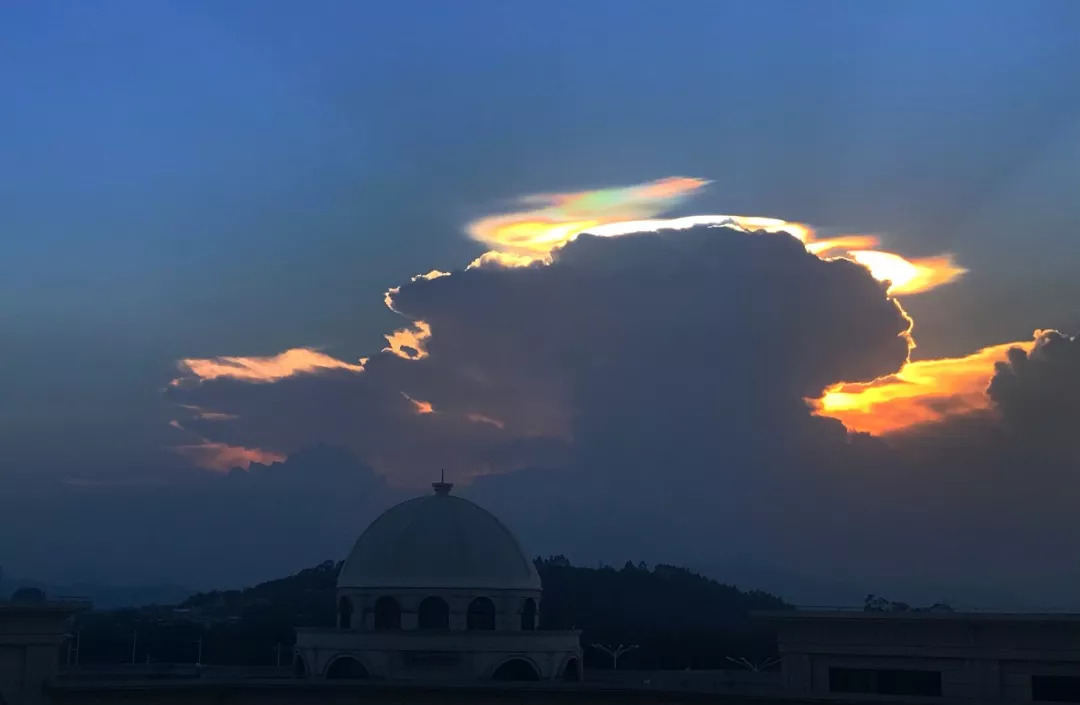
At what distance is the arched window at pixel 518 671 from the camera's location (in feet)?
184

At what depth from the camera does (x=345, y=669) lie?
5681 centimetres

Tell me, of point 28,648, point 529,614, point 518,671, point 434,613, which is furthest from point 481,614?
point 28,648

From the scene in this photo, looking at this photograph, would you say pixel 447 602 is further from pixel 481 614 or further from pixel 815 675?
pixel 815 675

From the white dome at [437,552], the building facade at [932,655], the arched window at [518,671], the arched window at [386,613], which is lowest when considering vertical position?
the arched window at [518,671]

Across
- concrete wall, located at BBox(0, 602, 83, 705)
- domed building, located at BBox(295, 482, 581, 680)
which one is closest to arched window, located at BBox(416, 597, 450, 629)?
domed building, located at BBox(295, 482, 581, 680)

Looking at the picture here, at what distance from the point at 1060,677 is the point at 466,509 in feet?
95.2

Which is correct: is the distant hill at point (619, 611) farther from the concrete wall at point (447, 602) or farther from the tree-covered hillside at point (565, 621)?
the concrete wall at point (447, 602)

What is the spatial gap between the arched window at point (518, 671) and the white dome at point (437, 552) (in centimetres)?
363

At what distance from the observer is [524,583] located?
59625 mm

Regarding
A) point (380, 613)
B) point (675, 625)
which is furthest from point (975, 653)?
point (675, 625)

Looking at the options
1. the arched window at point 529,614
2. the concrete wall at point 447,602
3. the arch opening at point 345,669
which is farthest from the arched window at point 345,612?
the arched window at point 529,614

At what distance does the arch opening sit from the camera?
5634 centimetres

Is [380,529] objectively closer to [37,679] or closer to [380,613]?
[380,613]

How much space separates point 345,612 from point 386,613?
2.51 metres
